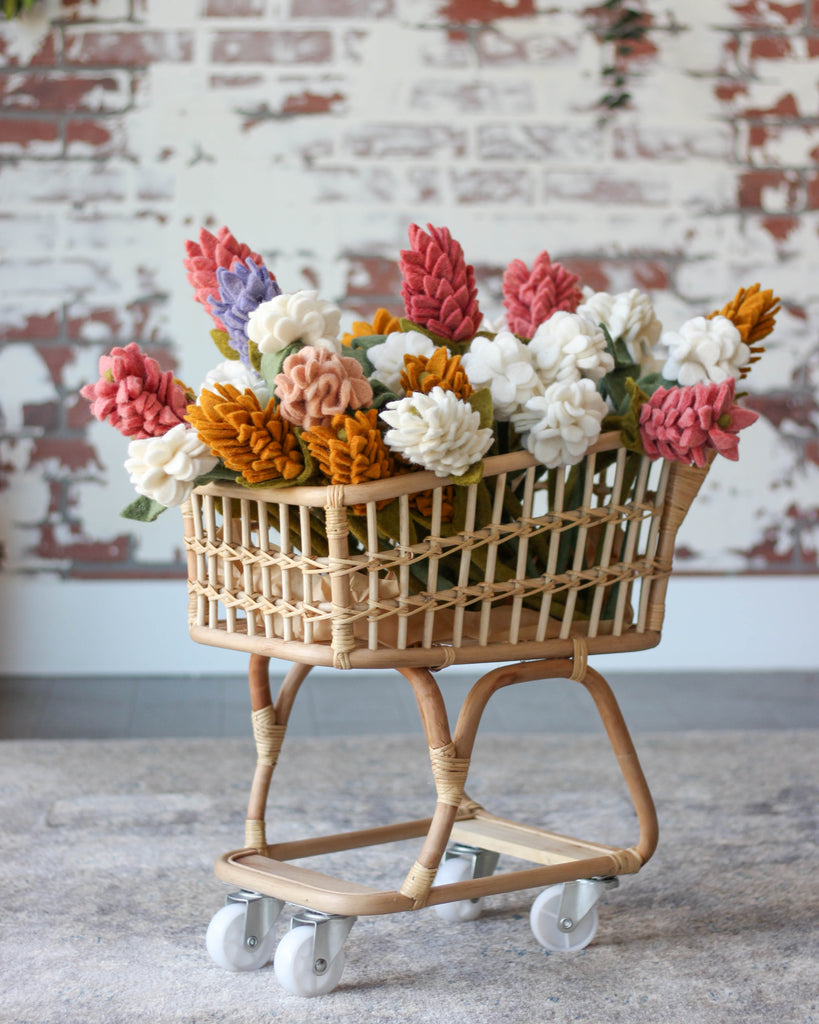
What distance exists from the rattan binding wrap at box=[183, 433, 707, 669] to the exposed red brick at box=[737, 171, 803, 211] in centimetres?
175

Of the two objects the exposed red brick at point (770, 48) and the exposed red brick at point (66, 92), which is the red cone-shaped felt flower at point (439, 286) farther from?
the exposed red brick at point (770, 48)

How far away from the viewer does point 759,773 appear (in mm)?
1946

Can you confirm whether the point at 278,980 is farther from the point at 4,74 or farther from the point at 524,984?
the point at 4,74

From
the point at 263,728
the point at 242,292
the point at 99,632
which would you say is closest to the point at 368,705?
the point at 99,632

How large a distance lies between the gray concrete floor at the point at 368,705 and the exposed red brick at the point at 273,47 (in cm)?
142

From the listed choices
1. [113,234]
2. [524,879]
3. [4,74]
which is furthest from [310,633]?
[4,74]

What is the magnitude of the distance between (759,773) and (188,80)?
75.2 inches

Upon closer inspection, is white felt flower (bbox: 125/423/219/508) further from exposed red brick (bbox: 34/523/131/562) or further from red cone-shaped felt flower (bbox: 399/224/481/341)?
exposed red brick (bbox: 34/523/131/562)

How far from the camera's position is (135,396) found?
41.6 inches

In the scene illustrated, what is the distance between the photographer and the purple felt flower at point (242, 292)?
1.08 m

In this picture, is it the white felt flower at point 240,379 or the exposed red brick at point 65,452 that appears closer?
the white felt flower at point 240,379

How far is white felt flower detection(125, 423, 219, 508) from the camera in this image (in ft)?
3.35

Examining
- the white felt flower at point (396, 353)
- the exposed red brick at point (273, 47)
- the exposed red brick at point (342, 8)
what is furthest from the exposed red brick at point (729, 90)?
the white felt flower at point (396, 353)

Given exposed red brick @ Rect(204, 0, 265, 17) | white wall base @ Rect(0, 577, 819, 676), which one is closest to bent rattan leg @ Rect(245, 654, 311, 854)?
white wall base @ Rect(0, 577, 819, 676)
